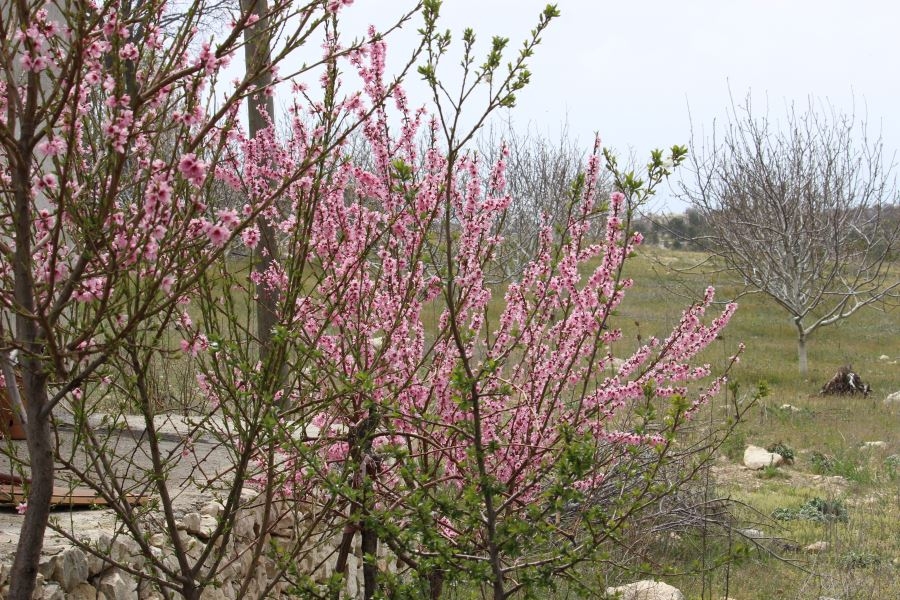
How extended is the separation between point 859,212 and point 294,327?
16127 mm

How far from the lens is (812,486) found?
9.11 meters

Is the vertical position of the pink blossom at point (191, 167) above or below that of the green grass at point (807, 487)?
above

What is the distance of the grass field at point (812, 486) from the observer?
597 cm

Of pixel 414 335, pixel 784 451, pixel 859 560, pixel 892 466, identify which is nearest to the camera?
pixel 414 335

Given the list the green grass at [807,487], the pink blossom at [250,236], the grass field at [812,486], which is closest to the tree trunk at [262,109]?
the pink blossom at [250,236]

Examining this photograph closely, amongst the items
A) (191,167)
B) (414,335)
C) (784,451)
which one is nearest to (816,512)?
(784,451)

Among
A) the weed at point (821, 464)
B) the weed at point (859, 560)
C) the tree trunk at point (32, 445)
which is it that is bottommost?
the weed at point (821, 464)

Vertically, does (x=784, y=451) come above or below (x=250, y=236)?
below

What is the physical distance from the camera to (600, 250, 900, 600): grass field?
5.97 meters

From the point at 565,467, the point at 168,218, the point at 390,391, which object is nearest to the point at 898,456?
the point at 390,391

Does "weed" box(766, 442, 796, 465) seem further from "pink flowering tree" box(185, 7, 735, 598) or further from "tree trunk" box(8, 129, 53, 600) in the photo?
"tree trunk" box(8, 129, 53, 600)

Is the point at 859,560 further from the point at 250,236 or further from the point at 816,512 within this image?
the point at 250,236

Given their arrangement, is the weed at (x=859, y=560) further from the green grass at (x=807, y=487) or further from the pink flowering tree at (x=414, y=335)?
the pink flowering tree at (x=414, y=335)

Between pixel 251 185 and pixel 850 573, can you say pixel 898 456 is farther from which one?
pixel 251 185
